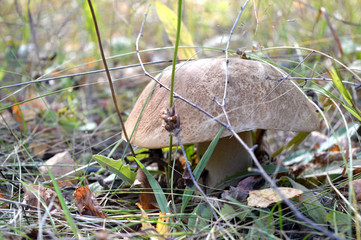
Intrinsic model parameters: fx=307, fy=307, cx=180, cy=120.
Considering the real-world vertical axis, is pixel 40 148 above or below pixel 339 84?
below

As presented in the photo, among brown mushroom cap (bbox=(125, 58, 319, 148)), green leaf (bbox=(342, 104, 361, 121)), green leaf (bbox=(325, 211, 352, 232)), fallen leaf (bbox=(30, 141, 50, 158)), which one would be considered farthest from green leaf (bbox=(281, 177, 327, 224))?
fallen leaf (bbox=(30, 141, 50, 158))

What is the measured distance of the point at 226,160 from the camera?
1557 millimetres

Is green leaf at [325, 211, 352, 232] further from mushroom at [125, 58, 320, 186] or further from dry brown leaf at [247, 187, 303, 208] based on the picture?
mushroom at [125, 58, 320, 186]

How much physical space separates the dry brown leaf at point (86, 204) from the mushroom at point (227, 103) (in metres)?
0.29

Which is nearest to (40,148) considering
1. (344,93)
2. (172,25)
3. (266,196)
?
(172,25)

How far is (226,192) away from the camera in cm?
133

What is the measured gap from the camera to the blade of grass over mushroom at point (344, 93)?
4.12ft

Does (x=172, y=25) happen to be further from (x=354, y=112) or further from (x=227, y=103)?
(x=354, y=112)

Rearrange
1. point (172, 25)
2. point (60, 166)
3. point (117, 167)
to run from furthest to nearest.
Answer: point (172, 25), point (60, 166), point (117, 167)

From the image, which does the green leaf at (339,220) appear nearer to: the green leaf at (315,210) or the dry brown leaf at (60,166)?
the green leaf at (315,210)

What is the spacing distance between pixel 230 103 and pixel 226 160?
45cm

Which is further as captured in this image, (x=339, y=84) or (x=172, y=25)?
(x=172, y=25)

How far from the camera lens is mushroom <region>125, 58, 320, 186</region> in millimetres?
1178

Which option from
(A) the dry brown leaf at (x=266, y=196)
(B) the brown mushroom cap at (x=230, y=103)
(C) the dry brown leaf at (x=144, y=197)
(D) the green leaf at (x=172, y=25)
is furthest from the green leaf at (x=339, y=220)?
(D) the green leaf at (x=172, y=25)
